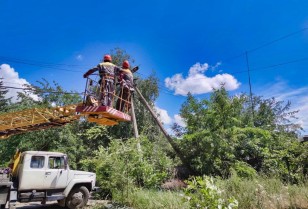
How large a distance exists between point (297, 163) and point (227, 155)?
355 centimetres

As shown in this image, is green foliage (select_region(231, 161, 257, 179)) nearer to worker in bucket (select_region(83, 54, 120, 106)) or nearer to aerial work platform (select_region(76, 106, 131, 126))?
aerial work platform (select_region(76, 106, 131, 126))

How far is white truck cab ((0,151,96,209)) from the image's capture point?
9625mm

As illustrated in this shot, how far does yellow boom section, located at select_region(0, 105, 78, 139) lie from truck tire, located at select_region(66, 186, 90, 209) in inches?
135

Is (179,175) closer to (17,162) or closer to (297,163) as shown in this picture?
(297,163)

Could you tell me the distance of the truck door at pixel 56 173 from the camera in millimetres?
10141

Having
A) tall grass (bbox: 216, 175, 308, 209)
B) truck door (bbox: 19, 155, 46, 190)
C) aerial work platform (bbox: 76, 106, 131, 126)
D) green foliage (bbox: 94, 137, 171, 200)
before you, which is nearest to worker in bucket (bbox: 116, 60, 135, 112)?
aerial work platform (bbox: 76, 106, 131, 126)

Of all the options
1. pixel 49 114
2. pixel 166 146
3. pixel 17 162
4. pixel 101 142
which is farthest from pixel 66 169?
pixel 101 142

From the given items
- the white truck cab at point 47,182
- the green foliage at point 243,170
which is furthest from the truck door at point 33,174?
the green foliage at point 243,170

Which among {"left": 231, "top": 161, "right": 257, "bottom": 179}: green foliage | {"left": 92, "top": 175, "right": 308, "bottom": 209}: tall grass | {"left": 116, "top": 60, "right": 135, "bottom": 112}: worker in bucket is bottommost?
{"left": 92, "top": 175, "right": 308, "bottom": 209}: tall grass

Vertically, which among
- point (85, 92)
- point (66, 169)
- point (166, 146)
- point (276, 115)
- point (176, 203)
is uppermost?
point (276, 115)

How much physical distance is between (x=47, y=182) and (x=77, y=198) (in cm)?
143

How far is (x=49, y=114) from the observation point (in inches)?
352

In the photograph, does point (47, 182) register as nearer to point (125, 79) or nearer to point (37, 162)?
point (37, 162)

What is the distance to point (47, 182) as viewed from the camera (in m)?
10.1
